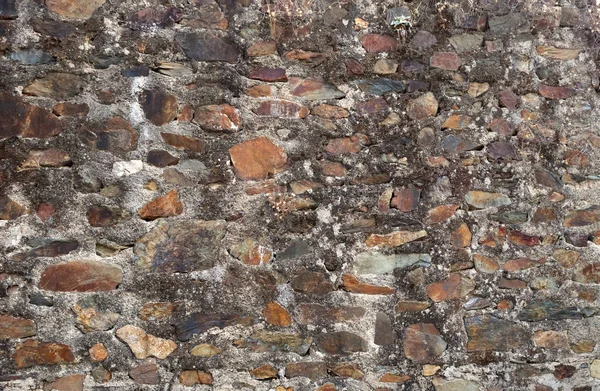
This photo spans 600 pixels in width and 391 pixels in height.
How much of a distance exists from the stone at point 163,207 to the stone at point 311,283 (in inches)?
22.9

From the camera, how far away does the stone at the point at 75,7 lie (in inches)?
103

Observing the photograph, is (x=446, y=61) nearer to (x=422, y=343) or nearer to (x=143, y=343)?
(x=422, y=343)

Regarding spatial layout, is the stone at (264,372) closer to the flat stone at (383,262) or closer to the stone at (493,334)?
the flat stone at (383,262)

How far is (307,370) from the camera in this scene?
2.77 m

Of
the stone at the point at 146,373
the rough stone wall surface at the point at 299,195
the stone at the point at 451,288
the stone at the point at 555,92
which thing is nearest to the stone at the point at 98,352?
the rough stone wall surface at the point at 299,195

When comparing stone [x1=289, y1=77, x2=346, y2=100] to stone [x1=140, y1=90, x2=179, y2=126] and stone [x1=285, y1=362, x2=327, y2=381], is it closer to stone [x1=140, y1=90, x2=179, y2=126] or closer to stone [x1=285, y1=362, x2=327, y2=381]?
stone [x1=140, y1=90, x2=179, y2=126]

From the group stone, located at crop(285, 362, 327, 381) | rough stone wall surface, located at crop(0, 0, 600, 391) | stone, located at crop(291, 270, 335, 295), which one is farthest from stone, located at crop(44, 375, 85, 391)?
stone, located at crop(291, 270, 335, 295)

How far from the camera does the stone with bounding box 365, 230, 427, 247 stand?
282 centimetres

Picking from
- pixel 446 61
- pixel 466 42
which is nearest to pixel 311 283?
pixel 446 61

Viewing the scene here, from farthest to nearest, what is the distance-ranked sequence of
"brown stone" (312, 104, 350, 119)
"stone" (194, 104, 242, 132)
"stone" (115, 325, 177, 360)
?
1. "brown stone" (312, 104, 350, 119)
2. "stone" (194, 104, 242, 132)
3. "stone" (115, 325, 177, 360)

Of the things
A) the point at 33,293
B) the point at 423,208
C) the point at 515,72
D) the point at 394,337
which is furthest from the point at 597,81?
the point at 33,293

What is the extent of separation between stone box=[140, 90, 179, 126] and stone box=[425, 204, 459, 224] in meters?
1.20

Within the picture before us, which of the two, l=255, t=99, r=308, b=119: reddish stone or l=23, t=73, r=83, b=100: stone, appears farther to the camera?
l=255, t=99, r=308, b=119: reddish stone

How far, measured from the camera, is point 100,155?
2.62m
